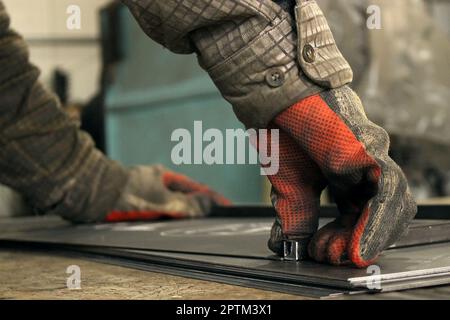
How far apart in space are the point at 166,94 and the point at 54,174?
1614mm

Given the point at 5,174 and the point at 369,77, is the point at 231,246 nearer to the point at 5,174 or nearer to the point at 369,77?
the point at 5,174

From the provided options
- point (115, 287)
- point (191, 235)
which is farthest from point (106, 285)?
point (191, 235)

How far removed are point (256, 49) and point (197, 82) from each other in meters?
2.31

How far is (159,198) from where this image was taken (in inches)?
88.0

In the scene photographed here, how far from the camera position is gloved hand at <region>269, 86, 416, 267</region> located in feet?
3.50

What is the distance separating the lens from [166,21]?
1095 mm

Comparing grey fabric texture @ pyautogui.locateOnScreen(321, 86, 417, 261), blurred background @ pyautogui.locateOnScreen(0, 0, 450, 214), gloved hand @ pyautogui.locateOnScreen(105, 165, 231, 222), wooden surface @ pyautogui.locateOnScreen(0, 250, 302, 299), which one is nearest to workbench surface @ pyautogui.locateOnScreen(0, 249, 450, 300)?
wooden surface @ pyautogui.locateOnScreen(0, 250, 302, 299)

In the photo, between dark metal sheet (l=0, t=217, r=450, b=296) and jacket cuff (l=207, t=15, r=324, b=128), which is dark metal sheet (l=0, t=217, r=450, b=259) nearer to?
dark metal sheet (l=0, t=217, r=450, b=296)

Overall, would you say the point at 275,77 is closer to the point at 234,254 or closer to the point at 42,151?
the point at 234,254

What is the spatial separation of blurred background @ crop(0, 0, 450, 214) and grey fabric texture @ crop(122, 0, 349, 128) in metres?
1.99

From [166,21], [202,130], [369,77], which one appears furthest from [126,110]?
[166,21]

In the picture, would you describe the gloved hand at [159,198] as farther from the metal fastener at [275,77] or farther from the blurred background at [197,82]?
the metal fastener at [275,77]

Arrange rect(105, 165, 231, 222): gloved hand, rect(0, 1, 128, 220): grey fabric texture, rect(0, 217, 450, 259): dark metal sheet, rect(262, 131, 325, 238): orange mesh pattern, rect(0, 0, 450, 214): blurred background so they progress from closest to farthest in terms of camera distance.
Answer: rect(262, 131, 325, 238): orange mesh pattern
rect(0, 217, 450, 259): dark metal sheet
rect(0, 1, 128, 220): grey fabric texture
rect(105, 165, 231, 222): gloved hand
rect(0, 0, 450, 214): blurred background

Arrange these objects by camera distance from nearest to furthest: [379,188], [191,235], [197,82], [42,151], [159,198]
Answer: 1. [379,188]
2. [191,235]
3. [42,151]
4. [159,198]
5. [197,82]
